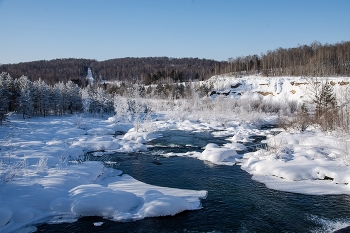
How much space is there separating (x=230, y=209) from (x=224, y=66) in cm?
9835

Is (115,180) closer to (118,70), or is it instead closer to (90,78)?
(118,70)

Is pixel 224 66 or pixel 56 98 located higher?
pixel 224 66

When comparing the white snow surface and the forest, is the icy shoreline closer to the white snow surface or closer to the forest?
the white snow surface

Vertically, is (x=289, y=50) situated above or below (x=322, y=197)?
above

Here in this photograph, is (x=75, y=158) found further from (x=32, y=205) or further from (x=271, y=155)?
(x=271, y=155)

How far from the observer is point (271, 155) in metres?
14.6

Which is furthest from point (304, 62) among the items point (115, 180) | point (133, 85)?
point (115, 180)

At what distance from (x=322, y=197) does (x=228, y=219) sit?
4226 millimetres

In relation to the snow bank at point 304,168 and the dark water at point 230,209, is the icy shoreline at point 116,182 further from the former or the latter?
the dark water at point 230,209

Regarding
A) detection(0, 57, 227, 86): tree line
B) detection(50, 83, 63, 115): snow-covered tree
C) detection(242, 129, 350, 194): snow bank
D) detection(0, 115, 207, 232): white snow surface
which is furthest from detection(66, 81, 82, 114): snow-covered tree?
detection(242, 129, 350, 194): snow bank

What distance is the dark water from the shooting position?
25.5ft

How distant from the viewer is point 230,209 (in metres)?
9.03

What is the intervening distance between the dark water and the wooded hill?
35.1m

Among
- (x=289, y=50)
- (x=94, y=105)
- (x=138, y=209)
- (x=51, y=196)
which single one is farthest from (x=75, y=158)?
(x=289, y=50)
